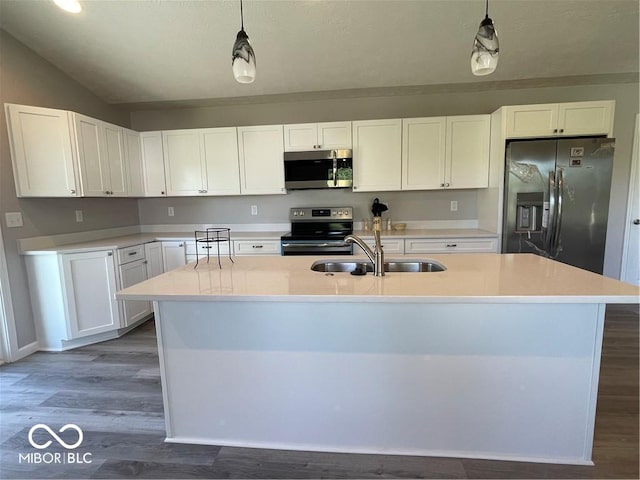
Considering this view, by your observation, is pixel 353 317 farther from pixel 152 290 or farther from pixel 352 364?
pixel 152 290

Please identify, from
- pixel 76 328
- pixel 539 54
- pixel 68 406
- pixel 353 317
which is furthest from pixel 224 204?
pixel 539 54

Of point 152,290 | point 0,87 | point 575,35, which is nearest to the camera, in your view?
point 152,290

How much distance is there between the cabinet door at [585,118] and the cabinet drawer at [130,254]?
447cm

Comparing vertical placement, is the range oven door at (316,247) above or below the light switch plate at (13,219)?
below

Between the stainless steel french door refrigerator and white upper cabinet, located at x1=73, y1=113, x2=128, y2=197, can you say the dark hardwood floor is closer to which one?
the stainless steel french door refrigerator

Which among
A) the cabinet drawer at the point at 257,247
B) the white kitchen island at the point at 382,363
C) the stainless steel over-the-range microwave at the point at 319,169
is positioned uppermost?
the stainless steel over-the-range microwave at the point at 319,169

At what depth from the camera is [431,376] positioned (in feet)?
5.01

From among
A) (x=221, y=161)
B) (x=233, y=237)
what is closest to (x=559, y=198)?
(x=233, y=237)

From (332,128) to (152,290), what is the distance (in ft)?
8.94

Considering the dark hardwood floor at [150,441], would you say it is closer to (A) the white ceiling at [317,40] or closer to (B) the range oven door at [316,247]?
(B) the range oven door at [316,247]

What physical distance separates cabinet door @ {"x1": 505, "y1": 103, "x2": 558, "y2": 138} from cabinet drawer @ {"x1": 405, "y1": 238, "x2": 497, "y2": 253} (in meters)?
1.10

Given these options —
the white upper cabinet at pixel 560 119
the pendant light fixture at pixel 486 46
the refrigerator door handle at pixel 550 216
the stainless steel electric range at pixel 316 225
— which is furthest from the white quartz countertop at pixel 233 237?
the pendant light fixture at pixel 486 46

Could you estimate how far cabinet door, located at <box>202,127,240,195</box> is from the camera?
12.2 feet

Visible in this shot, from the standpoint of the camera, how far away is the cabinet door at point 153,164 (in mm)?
3801
